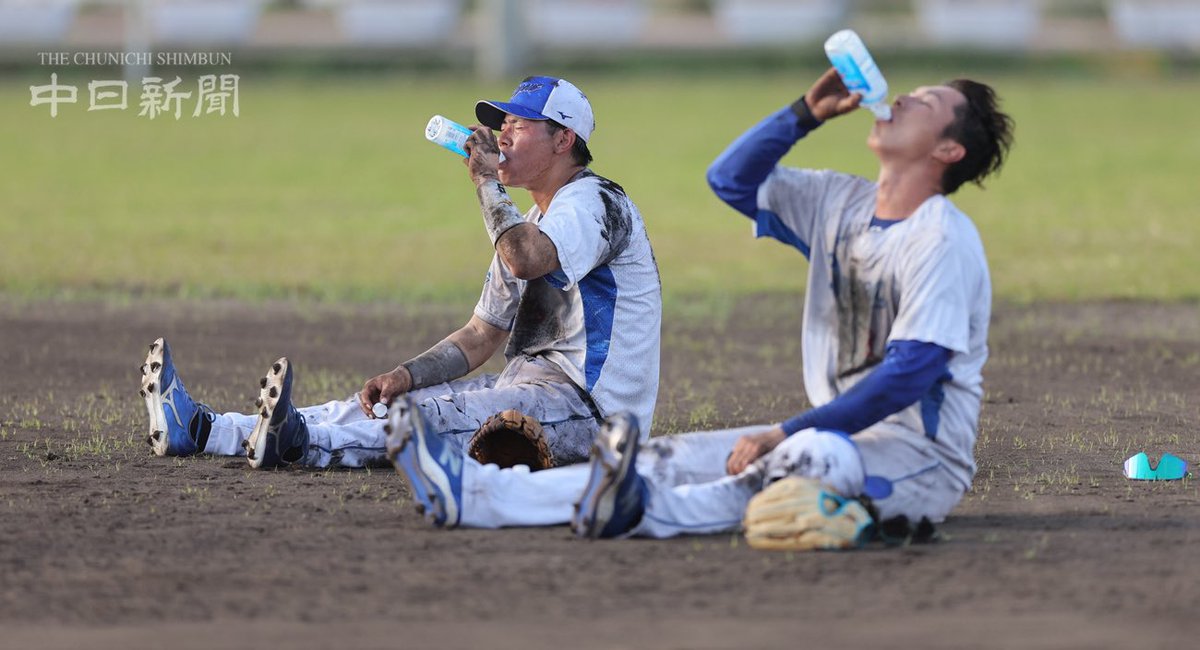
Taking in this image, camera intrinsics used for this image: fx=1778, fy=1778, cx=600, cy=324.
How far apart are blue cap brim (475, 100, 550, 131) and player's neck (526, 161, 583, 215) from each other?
0.22 metres

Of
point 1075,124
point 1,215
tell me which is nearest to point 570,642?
point 1,215

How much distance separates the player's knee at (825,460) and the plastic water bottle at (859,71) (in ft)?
3.54

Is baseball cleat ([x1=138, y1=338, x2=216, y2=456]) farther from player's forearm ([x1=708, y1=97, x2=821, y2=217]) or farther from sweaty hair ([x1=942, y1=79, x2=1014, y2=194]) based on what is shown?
sweaty hair ([x1=942, y1=79, x2=1014, y2=194])

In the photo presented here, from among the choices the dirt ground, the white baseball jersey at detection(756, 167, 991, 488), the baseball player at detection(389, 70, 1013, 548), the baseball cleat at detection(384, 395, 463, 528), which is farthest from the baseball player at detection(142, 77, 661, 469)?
the white baseball jersey at detection(756, 167, 991, 488)

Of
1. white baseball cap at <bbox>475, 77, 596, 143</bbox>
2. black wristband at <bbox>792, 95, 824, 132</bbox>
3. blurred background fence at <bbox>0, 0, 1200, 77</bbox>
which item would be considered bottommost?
black wristband at <bbox>792, 95, 824, 132</bbox>

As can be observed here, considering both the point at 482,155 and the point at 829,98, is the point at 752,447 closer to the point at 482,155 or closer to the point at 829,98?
the point at 829,98

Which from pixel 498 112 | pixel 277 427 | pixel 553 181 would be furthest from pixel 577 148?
pixel 277 427

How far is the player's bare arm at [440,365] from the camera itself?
24.1ft

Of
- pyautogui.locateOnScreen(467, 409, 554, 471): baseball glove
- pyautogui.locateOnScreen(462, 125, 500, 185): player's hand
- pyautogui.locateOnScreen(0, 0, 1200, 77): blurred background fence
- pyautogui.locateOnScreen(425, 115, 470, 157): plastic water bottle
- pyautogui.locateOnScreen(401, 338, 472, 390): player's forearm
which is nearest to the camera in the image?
pyautogui.locateOnScreen(467, 409, 554, 471): baseball glove

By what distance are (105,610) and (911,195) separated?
2.90m

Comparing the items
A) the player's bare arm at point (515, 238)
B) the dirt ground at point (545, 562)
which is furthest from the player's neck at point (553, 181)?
the dirt ground at point (545, 562)

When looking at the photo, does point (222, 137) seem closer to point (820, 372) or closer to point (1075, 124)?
point (1075, 124)

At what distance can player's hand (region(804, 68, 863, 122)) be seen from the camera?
5.93m

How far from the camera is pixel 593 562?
18.7 ft
